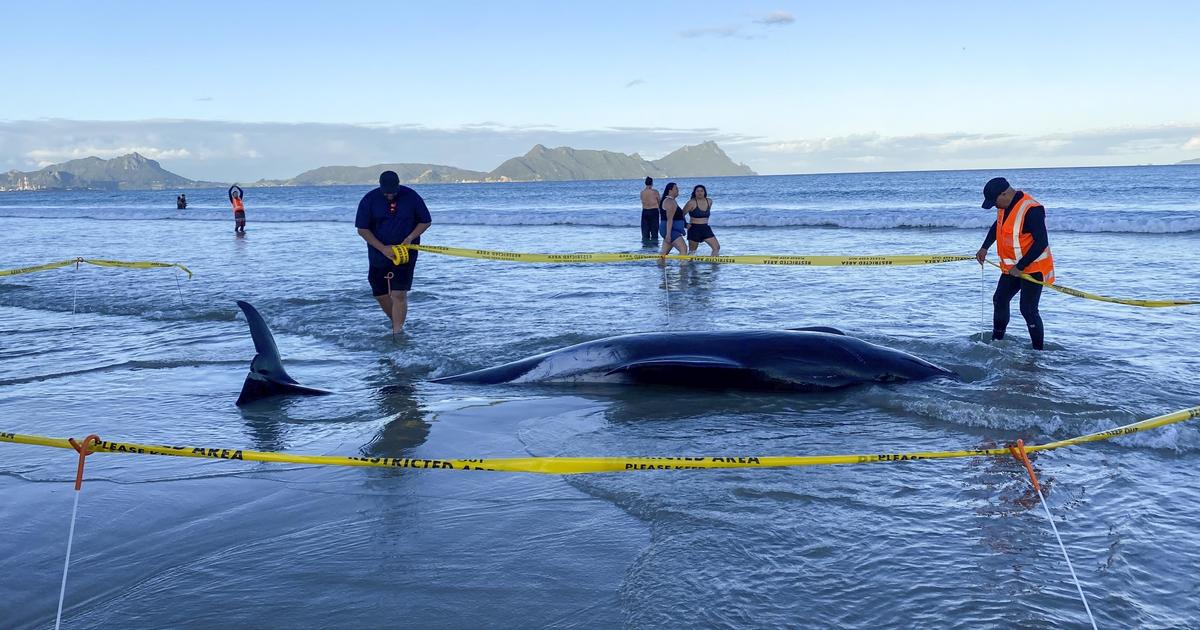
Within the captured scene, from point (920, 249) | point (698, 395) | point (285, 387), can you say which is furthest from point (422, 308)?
point (920, 249)

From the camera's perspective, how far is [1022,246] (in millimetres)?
8328

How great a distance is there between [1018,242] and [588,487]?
5.65 meters

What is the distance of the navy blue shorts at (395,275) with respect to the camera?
9.66 meters

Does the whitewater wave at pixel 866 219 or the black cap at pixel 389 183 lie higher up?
the black cap at pixel 389 183

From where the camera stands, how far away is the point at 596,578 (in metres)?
3.74

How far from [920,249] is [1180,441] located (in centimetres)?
1598

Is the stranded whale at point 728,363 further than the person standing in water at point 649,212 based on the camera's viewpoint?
No

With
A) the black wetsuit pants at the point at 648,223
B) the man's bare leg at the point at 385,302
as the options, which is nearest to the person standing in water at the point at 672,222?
the black wetsuit pants at the point at 648,223

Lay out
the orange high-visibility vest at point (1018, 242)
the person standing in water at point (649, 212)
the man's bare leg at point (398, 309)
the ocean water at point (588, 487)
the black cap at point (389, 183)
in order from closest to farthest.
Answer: the ocean water at point (588, 487), the orange high-visibility vest at point (1018, 242), the black cap at point (389, 183), the man's bare leg at point (398, 309), the person standing in water at point (649, 212)

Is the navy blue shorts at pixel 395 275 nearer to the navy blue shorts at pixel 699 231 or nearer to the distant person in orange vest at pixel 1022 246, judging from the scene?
the distant person in orange vest at pixel 1022 246

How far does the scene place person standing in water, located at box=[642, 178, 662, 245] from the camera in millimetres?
23562

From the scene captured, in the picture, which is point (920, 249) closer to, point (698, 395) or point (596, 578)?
point (698, 395)

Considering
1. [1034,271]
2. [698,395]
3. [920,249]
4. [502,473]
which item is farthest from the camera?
[920,249]

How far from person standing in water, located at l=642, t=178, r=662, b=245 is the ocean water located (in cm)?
1199
